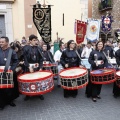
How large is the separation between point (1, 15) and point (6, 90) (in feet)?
22.9

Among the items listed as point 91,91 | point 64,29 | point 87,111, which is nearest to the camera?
point 87,111

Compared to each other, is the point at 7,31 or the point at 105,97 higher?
the point at 7,31

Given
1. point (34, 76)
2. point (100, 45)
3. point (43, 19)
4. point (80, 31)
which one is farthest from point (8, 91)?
point (80, 31)

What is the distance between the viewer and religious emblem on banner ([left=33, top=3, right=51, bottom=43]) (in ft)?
21.0

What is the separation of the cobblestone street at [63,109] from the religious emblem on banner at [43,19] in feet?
7.90

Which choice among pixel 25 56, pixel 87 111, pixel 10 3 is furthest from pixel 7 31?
pixel 87 111

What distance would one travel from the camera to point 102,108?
14.0ft

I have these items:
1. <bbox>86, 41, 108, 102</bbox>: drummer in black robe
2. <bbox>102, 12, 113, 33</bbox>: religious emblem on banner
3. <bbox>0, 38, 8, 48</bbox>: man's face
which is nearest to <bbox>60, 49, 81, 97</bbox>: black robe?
<bbox>86, 41, 108, 102</bbox>: drummer in black robe

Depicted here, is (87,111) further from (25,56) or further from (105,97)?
(25,56)

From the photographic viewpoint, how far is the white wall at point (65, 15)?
1123cm

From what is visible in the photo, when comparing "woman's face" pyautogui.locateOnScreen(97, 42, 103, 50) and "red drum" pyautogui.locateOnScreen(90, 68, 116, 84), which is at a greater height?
"woman's face" pyautogui.locateOnScreen(97, 42, 103, 50)

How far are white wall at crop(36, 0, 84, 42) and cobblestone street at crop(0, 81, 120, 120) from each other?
22.5ft

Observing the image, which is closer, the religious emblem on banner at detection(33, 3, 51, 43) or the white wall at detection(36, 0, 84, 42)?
the religious emblem on banner at detection(33, 3, 51, 43)

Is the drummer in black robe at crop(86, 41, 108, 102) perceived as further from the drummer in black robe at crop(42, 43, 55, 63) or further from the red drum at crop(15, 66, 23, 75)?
the red drum at crop(15, 66, 23, 75)
